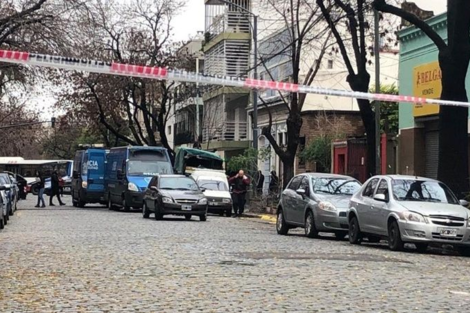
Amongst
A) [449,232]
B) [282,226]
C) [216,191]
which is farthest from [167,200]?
[449,232]

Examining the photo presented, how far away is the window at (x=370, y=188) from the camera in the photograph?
20.5 metres

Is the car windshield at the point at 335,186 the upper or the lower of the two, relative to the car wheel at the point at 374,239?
upper

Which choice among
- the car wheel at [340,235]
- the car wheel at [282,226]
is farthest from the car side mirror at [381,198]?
the car wheel at [282,226]

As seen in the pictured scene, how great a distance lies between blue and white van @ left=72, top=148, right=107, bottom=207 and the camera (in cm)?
4528

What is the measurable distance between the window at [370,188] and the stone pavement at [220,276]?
117 centimetres

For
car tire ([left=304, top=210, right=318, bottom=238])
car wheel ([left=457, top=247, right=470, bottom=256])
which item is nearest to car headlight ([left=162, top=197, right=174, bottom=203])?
car tire ([left=304, top=210, right=318, bottom=238])

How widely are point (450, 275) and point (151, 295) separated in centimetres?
531

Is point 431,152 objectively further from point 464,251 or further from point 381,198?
point 464,251

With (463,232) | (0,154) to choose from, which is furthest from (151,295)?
(0,154)

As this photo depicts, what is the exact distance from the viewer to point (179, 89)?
60062 millimetres

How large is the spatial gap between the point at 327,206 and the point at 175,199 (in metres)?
8.59

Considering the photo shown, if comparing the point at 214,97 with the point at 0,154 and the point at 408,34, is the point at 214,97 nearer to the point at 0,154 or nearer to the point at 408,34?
the point at 408,34

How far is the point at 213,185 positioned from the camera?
3769 centimetres

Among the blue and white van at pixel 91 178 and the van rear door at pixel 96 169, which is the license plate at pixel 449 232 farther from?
the van rear door at pixel 96 169
